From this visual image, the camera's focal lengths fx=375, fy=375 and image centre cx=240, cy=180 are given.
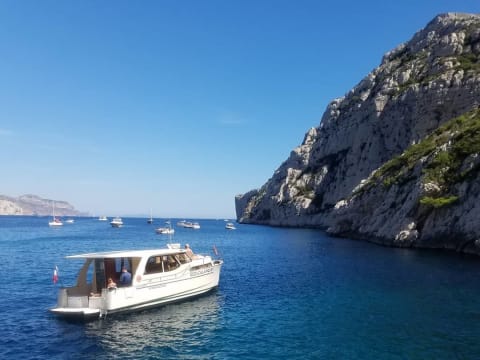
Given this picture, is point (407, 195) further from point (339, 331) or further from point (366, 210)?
point (339, 331)

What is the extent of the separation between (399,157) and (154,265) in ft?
252

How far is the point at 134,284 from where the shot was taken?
92.7 feet

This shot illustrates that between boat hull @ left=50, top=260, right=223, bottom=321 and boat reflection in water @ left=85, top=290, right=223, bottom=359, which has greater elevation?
boat hull @ left=50, top=260, right=223, bottom=321

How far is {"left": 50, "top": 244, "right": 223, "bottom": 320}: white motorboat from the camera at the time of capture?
85.6 ft

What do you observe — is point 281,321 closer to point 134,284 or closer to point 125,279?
point 134,284

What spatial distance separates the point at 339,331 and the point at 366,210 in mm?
68635

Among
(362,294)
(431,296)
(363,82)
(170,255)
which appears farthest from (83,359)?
Answer: (363,82)

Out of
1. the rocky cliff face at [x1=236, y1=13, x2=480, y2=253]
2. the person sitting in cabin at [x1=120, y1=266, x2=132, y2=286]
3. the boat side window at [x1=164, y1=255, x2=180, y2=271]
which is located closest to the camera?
the person sitting in cabin at [x1=120, y1=266, x2=132, y2=286]

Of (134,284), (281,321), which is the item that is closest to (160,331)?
(134,284)

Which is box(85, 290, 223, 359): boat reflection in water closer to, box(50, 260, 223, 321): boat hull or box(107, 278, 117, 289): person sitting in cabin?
box(50, 260, 223, 321): boat hull

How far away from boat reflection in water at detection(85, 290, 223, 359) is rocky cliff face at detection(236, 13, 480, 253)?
44.9m

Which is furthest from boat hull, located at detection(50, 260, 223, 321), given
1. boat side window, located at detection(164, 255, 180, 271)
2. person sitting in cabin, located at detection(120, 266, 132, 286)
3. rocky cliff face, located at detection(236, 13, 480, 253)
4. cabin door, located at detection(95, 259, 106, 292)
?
rocky cliff face, located at detection(236, 13, 480, 253)

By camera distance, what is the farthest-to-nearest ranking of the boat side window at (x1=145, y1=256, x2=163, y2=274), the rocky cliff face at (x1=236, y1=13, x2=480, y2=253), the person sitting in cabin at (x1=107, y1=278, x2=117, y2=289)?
the rocky cliff face at (x1=236, y1=13, x2=480, y2=253), the boat side window at (x1=145, y1=256, x2=163, y2=274), the person sitting in cabin at (x1=107, y1=278, x2=117, y2=289)

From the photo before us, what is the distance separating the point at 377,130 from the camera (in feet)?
409
